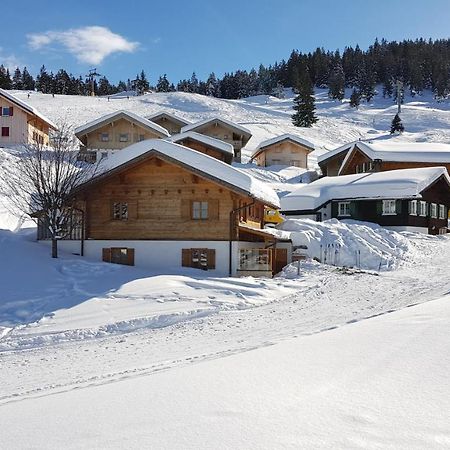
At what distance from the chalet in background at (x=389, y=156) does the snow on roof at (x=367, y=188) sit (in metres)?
8.26

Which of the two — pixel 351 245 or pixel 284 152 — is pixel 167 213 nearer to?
pixel 351 245

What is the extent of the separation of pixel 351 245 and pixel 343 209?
462 inches

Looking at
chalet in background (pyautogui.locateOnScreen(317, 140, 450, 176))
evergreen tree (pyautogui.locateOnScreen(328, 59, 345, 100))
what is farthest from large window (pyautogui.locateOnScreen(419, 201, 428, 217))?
evergreen tree (pyautogui.locateOnScreen(328, 59, 345, 100))

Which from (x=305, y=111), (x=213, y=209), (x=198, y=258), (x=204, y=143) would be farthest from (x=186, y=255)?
(x=305, y=111)

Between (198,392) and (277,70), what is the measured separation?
156m

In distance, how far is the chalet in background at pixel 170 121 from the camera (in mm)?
63688

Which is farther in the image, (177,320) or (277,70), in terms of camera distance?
(277,70)

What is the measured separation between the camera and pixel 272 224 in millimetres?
33688

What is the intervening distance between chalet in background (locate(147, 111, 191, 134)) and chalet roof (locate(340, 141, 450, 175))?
21318mm

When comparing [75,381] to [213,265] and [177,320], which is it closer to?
[177,320]

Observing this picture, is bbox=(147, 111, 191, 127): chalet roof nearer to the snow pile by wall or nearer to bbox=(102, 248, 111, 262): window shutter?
the snow pile by wall

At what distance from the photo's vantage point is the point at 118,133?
54.2 meters

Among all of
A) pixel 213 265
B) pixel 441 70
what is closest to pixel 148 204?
pixel 213 265

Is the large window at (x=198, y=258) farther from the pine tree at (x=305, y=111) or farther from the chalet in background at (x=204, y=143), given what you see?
the pine tree at (x=305, y=111)
